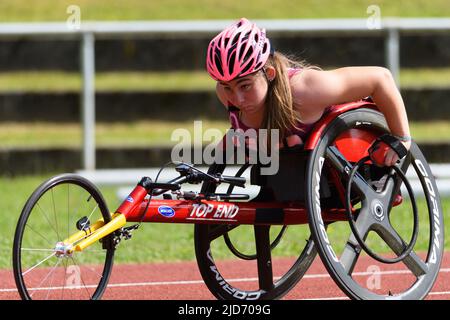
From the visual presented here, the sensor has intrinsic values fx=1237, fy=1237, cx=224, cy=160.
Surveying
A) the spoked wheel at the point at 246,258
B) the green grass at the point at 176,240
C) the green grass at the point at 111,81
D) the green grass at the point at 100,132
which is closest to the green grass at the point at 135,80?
the green grass at the point at 111,81

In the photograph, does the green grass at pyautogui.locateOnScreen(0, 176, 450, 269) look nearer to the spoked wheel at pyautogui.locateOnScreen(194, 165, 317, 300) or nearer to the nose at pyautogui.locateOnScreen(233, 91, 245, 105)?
the spoked wheel at pyautogui.locateOnScreen(194, 165, 317, 300)

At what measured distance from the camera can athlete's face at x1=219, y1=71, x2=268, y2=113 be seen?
636 centimetres

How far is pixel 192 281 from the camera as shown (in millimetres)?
8281

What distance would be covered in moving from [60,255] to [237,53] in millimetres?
1420

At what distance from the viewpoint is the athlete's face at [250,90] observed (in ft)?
20.9

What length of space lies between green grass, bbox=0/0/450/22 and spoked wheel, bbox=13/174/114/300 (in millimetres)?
4693

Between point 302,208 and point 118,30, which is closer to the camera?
point 302,208

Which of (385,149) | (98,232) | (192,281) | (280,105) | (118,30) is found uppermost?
(118,30)

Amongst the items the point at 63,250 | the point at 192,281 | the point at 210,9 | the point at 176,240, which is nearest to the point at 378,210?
the point at 63,250

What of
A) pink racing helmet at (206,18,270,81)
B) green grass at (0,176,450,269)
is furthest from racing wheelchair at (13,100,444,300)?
green grass at (0,176,450,269)

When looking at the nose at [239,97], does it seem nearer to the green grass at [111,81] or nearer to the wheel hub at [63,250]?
the wheel hub at [63,250]

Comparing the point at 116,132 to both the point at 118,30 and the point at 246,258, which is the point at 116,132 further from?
the point at 246,258

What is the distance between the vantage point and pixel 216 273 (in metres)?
6.98
